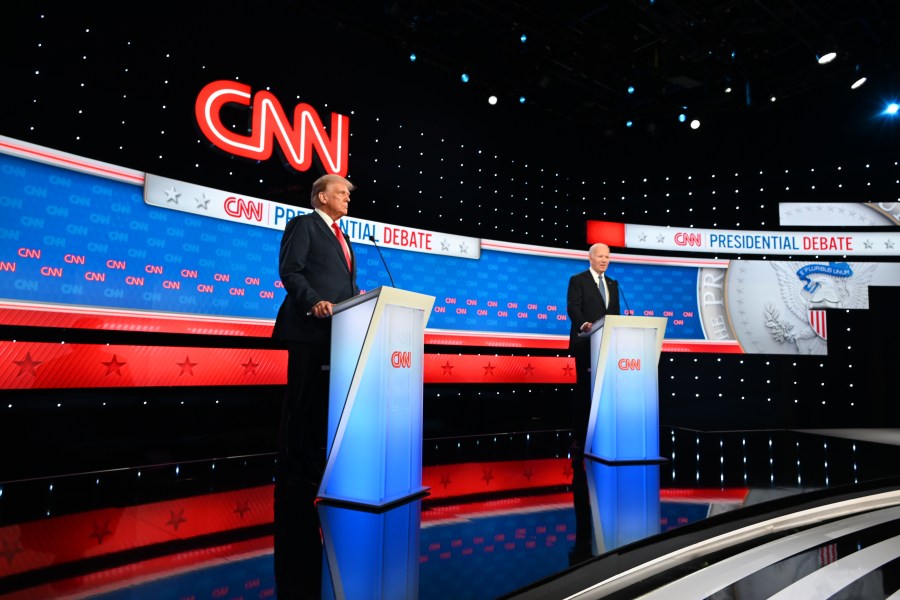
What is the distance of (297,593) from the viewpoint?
1.50m

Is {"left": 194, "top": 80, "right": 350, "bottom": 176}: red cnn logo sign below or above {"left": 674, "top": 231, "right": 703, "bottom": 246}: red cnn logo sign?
above

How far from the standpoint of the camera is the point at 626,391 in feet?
12.4

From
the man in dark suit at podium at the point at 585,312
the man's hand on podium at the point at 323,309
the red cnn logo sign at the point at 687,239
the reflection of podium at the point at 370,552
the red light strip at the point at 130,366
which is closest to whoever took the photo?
the reflection of podium at the point at 370,552

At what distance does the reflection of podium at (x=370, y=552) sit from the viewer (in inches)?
60.3

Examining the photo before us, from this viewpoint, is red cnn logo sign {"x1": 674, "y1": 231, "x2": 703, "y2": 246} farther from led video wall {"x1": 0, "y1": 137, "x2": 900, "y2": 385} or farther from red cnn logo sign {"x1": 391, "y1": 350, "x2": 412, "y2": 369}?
red cnn logo sign {"x1": 391, "y1": 350, "x2": 412, "y2": 369}

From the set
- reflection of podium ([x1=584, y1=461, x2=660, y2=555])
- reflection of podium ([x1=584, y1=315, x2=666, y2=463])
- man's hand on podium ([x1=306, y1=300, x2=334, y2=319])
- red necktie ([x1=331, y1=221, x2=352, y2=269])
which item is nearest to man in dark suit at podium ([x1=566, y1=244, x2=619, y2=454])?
reflection of podium ([x1=584, y1=315, x2=666, y2=463])

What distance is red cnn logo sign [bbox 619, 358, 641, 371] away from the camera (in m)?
3.81

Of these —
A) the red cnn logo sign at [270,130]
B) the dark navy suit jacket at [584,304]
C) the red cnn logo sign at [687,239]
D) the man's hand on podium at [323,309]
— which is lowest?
the man's hand on podium at [323,309]

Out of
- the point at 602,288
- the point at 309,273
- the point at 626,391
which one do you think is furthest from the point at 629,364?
the point at 309,273

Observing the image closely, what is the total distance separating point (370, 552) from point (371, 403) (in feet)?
2.22

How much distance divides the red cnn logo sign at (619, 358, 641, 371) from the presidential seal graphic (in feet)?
13.1

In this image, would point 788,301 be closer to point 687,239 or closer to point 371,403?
point 687,239

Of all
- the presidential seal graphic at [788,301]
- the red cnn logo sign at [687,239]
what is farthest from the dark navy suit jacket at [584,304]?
the presidential seal graphic at [788,301]

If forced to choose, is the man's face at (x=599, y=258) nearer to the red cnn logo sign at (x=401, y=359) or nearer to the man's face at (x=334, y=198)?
the man's face at (x=334, y=198)
